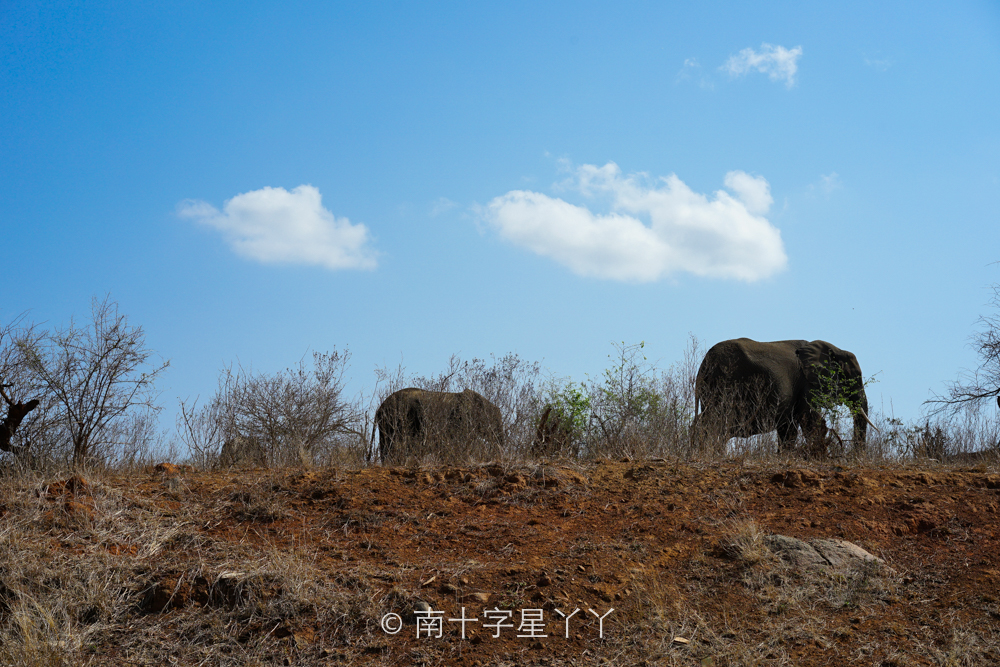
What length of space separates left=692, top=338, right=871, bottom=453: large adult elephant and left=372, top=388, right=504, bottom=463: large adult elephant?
4.37 m

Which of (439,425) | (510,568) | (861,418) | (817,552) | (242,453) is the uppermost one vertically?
(861,418)

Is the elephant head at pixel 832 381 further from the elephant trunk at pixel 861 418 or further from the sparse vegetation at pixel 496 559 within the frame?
the sparse vegetation at pixel 496 559

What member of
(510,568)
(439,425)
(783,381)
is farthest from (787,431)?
(510,568)

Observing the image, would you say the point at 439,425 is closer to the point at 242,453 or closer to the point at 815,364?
the point at 242,453

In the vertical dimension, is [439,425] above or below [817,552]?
above

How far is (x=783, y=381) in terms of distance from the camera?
15586 mm

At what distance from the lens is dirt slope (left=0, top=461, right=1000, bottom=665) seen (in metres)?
5.59

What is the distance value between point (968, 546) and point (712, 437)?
3.93 meters

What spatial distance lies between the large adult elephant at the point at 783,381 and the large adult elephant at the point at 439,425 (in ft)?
14.3

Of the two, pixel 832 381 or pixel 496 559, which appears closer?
pixel 496 559

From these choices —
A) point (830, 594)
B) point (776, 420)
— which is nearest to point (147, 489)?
point (830, 594)

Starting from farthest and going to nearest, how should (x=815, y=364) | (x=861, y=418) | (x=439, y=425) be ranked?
(x=815, y=364) → (x=861, y=418) → (x=439, y=425)

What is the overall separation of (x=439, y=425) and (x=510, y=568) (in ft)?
24.0

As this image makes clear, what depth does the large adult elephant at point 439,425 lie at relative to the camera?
34.5ft
